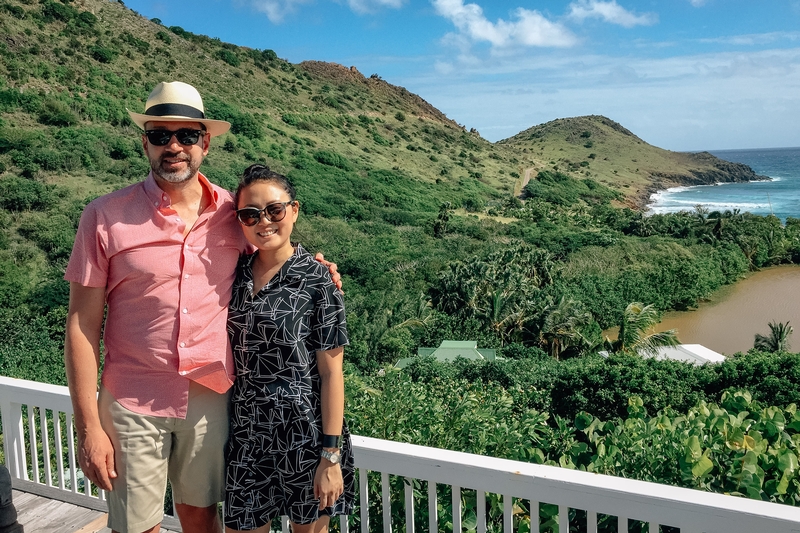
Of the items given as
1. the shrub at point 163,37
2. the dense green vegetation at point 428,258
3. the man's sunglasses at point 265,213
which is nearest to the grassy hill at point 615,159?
the dense green vegetation at point 428,258

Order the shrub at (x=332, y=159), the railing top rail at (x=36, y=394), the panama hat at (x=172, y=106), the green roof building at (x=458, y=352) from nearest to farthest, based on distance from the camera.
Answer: the panama hat at (x=172, y=106) < the railing top rail at (x=36, y=394) < the green roof building at (x=458, y=352) < the shrub at (x=332, y=159)

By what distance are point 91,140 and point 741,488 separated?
34.0 metres

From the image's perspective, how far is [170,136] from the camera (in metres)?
2.00

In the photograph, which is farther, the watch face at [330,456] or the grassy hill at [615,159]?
the grassy hill at [615,159]

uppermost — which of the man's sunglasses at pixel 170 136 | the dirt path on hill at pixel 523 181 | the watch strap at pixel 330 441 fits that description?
the dirt path on hill at pixel 523 181

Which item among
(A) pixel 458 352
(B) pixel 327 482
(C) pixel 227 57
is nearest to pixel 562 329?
(A) pixel 458 352

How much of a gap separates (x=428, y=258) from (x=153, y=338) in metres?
29.7

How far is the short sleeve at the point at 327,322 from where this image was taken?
73.8 inches

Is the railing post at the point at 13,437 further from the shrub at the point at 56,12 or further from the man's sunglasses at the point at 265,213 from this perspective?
the shrub at the point at 56,12

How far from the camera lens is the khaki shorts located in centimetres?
192

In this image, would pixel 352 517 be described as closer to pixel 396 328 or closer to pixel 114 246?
pixel 114 246

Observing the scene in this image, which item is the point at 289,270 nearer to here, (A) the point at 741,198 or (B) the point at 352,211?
(B) the point at 352,211

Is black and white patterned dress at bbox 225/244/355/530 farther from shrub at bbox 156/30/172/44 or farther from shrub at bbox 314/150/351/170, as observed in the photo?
shrub at bbox 156/30/172/44

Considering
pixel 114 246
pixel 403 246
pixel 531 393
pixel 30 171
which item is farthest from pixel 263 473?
pixel 403 246
